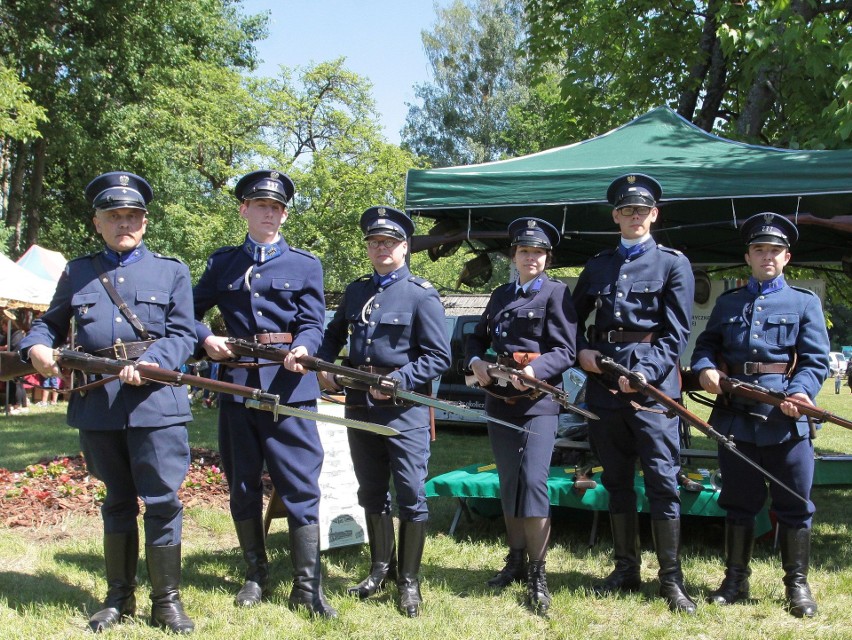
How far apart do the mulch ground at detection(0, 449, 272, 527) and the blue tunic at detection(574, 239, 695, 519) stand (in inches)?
127

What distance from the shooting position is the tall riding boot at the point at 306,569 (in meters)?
3.92

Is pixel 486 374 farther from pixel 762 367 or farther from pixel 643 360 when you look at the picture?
pixel 762 367

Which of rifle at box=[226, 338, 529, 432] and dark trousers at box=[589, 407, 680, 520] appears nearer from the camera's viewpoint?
rifle at box=[226, 338, 529, 432]

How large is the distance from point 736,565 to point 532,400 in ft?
4.37

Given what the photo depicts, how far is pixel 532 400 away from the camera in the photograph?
4.12 metres

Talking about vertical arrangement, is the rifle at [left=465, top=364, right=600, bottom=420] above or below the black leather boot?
above

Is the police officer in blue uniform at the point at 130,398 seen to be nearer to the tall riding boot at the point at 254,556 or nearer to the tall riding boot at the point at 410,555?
the tall riding boot at the point at 254,556

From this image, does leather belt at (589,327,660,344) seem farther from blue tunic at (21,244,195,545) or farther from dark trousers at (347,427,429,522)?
blue tunic at (21,244,195,545)

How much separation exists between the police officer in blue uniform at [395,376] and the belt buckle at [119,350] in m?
1.02

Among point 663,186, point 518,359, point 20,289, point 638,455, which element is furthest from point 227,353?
point 20,289

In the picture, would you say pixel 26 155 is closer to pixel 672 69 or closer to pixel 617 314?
pixel 672 69

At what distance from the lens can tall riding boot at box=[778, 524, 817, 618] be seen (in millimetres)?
3953

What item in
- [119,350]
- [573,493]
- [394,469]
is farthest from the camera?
[573,493]

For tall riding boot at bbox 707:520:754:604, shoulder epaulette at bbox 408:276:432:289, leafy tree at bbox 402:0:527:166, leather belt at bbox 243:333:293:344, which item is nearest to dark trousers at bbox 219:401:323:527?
leather belt at bbox 243:333:293:344
